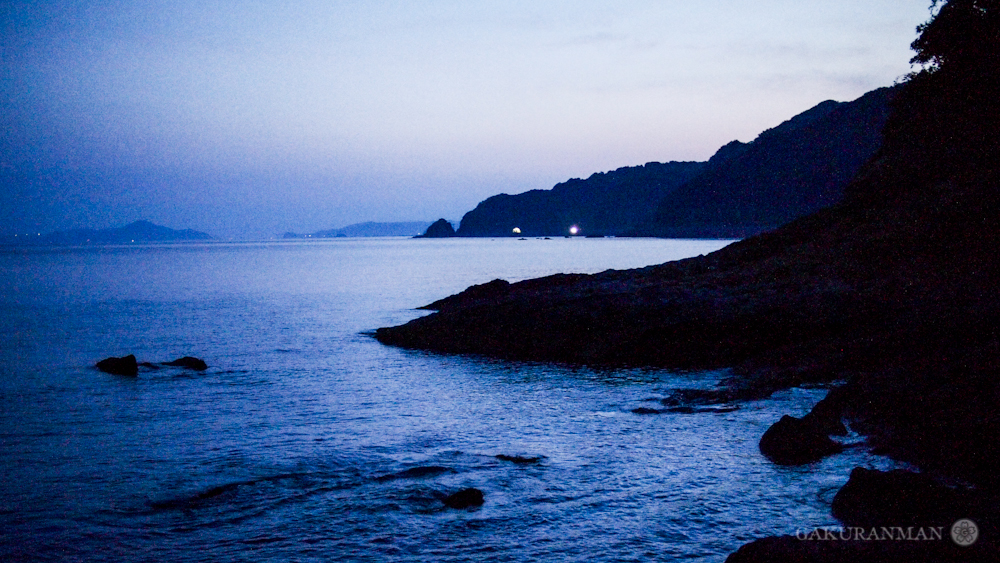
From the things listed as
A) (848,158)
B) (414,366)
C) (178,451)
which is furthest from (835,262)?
(848,158)

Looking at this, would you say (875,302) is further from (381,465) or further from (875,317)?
(381,465)

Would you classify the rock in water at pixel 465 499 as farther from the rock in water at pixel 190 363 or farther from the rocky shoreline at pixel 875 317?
the rock in water at pixel 190 363

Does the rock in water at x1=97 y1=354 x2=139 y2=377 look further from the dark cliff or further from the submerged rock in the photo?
the submerged rock

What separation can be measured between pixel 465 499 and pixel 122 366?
2177cm

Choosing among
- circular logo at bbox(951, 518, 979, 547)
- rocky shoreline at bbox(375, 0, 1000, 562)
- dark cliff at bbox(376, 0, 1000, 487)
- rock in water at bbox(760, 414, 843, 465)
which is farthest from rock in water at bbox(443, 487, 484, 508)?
dark cliff at bbox(376, 0, 1000, 487)

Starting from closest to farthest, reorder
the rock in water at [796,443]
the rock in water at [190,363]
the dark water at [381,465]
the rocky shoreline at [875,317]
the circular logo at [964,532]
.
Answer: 1. the circular logo at [964,532]
2. the rocky shoreline at [875,317]
3. the dark water at [381,465]
4. the rock in water at [796,443]
5. the rock in water at [190,363]

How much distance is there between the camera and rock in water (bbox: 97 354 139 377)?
29.1 m

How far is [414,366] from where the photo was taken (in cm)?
3042

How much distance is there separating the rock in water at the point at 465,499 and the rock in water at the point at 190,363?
2076 cm

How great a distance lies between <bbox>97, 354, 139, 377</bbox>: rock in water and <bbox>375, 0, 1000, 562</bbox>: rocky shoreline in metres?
12.3

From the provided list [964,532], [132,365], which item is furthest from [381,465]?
[132,365]

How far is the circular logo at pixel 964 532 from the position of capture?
740cm

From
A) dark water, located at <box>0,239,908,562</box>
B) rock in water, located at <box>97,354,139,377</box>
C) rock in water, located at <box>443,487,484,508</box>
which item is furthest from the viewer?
rock in water, located at <box>97,354,139,377</box>

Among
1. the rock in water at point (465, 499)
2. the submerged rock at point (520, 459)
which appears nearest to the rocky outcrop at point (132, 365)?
the submerged rock at point (520, 459)
